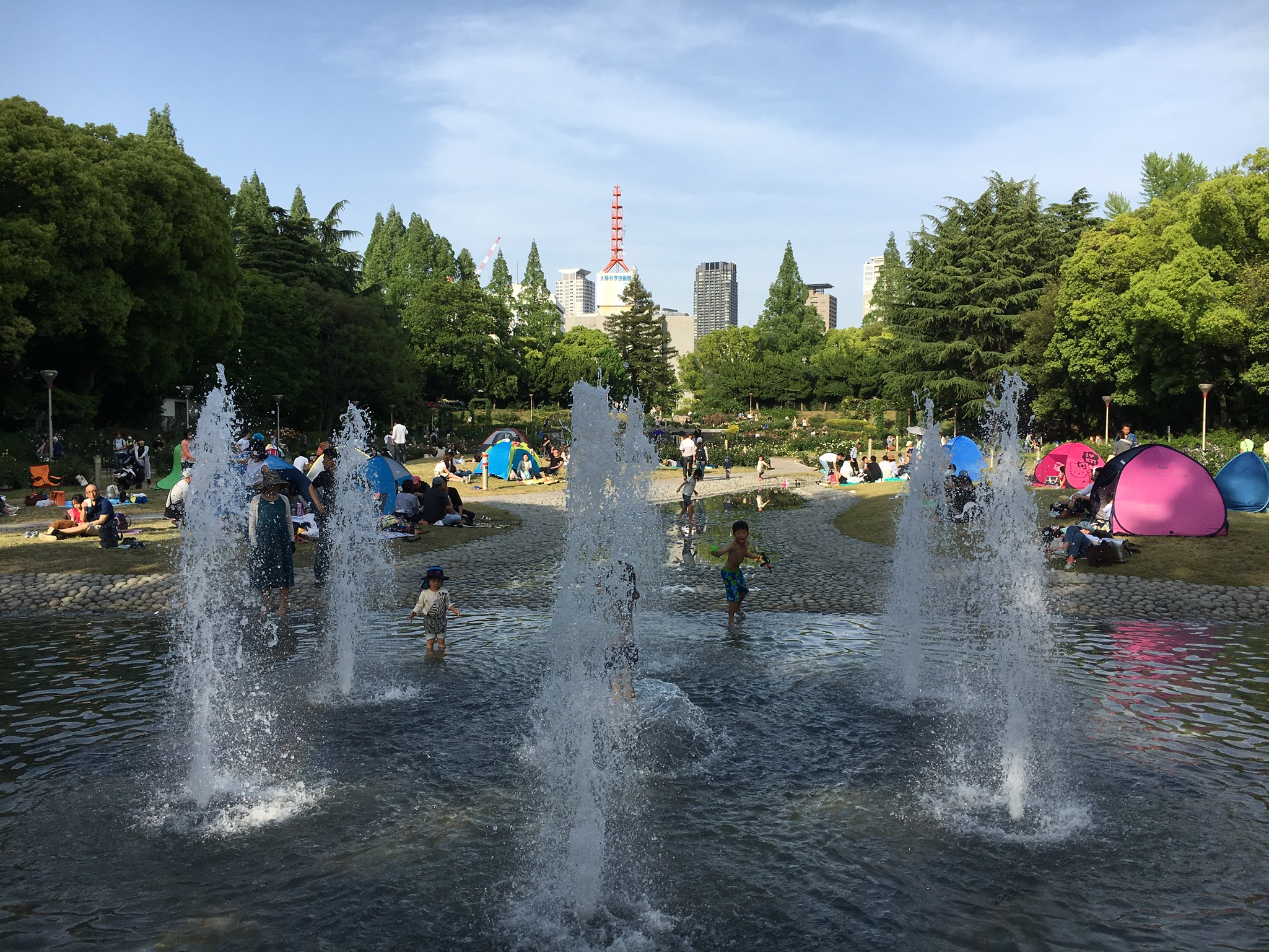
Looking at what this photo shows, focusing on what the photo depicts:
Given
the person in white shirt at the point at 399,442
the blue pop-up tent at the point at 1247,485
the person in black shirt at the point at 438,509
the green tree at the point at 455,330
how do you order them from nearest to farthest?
the blue pop-up tent at the point at 1247,485, the person in black shirt at the point at 438,509, the person in white shirt at the point at 399,442, the green tree at the point at 455,330

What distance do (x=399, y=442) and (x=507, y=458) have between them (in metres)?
5.37

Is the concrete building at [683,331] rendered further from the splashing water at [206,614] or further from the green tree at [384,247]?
the splashing water at [206,614]

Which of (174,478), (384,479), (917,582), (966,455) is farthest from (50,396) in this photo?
(966,455)

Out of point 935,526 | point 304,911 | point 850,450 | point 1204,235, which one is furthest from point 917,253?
point 304,911

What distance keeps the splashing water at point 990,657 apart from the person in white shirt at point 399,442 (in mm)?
22777

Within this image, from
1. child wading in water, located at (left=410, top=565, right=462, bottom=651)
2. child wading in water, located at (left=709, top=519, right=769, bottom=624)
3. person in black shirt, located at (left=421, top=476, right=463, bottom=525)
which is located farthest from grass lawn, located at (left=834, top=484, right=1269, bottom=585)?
child wading in water, located at (left=410, top=565, right=462, bottom=651)

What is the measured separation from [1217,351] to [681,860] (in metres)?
39.9

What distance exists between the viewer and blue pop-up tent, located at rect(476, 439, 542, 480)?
31.2 meters

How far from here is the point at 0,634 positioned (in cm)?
1087

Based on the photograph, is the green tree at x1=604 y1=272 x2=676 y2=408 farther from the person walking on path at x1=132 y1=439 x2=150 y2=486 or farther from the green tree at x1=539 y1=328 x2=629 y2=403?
the person walking on path at x1=132 y1=439 x2=150 y2=486

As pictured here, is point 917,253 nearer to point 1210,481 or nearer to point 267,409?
point 267,409

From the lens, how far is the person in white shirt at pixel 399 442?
3425 cm

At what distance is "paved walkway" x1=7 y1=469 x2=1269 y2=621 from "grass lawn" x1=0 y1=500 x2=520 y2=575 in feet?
1.05

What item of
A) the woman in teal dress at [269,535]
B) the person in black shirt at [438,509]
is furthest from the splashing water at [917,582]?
the person in black shirt at [438,509]
